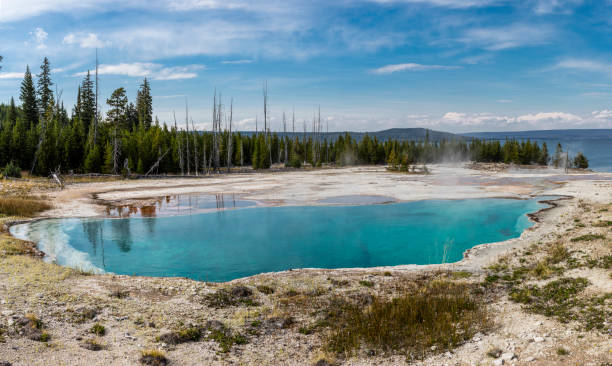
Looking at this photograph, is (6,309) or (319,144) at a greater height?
(319,144)

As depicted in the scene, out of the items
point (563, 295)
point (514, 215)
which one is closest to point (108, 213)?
point (563, 295)

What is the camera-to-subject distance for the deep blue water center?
16336 millimetres

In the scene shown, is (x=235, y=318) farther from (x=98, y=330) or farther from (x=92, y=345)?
(x=92, y=345)

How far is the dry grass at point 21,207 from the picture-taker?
76.7 ft

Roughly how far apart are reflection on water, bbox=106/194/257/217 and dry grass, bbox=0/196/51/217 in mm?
3938

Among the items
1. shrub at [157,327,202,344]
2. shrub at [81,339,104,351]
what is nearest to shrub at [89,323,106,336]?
shrub at [81,339,104,351]

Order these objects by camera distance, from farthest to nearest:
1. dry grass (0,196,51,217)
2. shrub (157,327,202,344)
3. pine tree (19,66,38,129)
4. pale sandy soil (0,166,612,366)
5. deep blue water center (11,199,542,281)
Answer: pine tree (19,66,38,129), dry grass (0,196,51,217), deep blue water center (11,199,542,281), shrub (157,327,202,344), pale sandy soil (0,166,612,366)

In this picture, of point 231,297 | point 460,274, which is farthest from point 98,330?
point 460,274

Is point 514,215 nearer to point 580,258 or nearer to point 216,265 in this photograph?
point 580,258

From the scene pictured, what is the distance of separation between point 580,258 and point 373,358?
980 cm

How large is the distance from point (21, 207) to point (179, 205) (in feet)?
32.1

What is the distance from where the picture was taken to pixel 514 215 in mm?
26250

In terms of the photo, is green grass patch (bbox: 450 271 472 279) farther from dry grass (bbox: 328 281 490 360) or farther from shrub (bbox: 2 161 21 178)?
shrub (bbox: 2 161 21 178)

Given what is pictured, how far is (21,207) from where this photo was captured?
24.1 m
